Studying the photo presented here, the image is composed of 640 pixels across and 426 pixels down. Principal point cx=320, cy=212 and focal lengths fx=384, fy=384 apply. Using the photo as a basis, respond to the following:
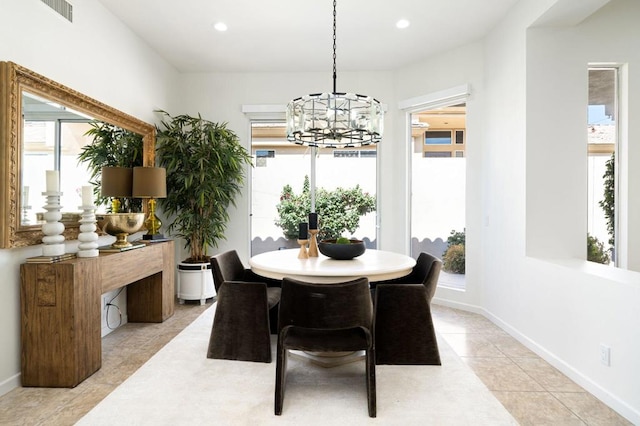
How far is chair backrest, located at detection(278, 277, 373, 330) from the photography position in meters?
1.97

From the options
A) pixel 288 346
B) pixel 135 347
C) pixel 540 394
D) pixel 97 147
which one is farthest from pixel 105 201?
pixel 540 394

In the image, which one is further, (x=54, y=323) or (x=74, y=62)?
(x=74, y=62)

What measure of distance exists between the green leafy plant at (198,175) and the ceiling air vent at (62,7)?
5.02 feet

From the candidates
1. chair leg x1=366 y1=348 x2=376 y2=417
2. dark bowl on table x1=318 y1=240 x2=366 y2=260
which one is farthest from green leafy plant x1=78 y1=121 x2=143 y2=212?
chair leg x1=366 y1=348 x2=376 y2=417

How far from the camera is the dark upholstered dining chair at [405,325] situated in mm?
2646

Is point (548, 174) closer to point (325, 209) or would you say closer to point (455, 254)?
point (455, 254)

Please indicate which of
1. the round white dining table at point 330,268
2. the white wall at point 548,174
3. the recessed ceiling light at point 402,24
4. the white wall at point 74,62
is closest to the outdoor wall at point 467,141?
the white wall at point 548,174

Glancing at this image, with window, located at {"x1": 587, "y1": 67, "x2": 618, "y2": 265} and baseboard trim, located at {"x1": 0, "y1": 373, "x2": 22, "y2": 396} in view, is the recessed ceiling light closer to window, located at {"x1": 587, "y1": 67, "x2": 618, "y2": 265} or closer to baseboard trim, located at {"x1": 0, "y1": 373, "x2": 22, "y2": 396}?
window, located at {"x1": 587, "y1": 67, "x2": 618, "y2": 265}

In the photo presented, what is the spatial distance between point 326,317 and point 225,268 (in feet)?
4.28

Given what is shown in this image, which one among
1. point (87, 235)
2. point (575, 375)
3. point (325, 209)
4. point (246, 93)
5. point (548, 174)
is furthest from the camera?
point (325, 209)

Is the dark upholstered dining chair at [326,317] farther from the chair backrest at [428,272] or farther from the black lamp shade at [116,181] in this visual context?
the black lamp shade at [116,181]

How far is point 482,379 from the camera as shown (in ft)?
8.33

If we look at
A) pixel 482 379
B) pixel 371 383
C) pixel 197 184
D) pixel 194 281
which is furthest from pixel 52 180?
pixel 482 379

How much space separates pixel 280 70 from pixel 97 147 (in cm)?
248
